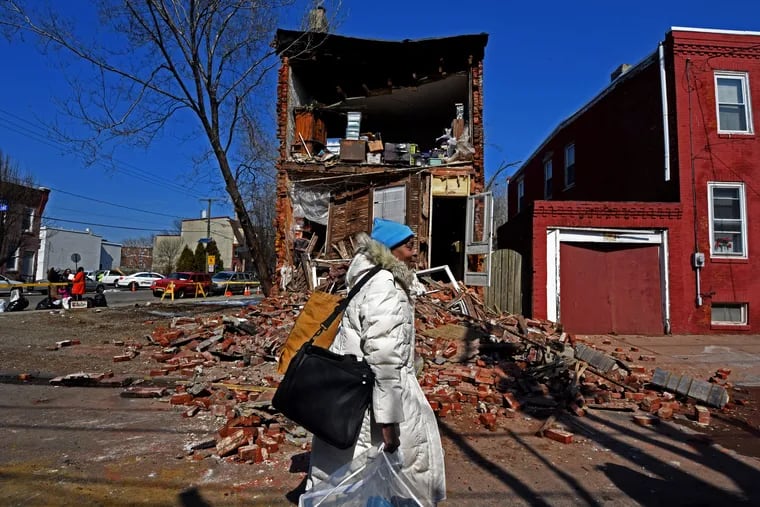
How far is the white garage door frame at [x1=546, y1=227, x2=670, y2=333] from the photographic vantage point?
38.1 feet

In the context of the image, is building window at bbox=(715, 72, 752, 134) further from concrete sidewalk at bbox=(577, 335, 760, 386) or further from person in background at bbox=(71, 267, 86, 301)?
person in background at bbox=(71, 267, 86, 301)

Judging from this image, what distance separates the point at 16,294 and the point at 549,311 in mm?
17524

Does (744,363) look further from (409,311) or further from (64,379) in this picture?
(64,379)

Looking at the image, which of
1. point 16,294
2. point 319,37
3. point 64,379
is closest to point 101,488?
point 64,379

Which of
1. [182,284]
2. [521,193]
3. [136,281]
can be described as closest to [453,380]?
[521,193]

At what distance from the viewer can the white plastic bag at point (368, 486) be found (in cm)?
230

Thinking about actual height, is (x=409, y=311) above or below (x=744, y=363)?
above

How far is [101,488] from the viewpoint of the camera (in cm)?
354

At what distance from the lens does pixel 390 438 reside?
7.61 ft

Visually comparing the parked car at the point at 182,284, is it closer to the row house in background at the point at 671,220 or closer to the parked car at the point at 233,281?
the parked car at the point at 233,281

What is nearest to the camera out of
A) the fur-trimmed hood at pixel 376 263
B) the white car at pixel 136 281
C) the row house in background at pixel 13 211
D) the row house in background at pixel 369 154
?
the fur-trimmed hood at pixel 376 263

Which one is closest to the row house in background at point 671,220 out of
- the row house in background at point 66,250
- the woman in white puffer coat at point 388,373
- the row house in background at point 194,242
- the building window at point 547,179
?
the building window at point 547,179

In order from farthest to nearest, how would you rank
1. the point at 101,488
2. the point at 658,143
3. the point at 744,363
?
the point at 658,143
the point at 744,363
the point at 101,488

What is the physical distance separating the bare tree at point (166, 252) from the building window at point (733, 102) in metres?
62.0
